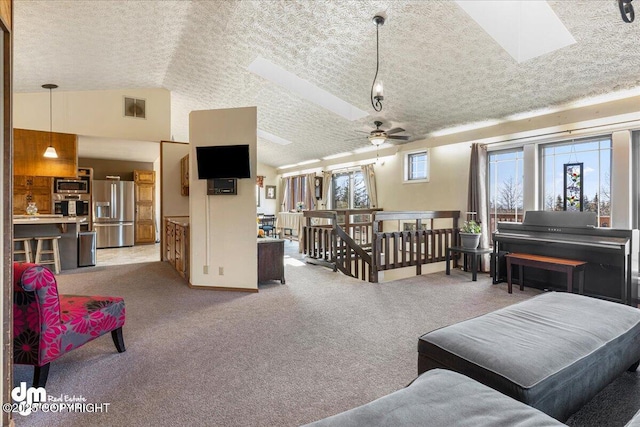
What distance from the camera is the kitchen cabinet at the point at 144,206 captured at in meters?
9.16

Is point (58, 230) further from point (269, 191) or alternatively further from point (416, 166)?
point (269, 191)

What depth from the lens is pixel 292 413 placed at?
1.86 m

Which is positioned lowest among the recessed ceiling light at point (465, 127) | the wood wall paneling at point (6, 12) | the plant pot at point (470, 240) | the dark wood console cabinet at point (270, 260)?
the dark wood console cabinet at point (270, 260)

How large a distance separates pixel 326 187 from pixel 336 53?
5861 millimetres

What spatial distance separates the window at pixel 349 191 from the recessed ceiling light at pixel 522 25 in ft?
17.3

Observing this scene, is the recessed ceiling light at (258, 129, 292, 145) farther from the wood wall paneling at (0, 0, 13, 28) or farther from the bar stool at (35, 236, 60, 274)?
the wood wall paneling at (0, 0, 13, 28)

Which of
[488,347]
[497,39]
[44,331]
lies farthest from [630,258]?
[44,331]

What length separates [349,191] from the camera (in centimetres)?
961

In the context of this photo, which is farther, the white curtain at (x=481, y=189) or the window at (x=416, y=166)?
the window at (x=416, y=166)

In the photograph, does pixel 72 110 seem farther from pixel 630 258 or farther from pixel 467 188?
pixel 630 258

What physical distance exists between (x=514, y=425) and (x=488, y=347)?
73 cm

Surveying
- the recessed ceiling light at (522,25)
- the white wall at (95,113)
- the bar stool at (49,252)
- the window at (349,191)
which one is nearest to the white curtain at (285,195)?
the window at (349,191)

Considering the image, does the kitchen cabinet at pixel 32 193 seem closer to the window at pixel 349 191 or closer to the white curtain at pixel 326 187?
the white curtain at pixel 326 187

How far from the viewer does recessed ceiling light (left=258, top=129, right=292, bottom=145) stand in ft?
29.2
